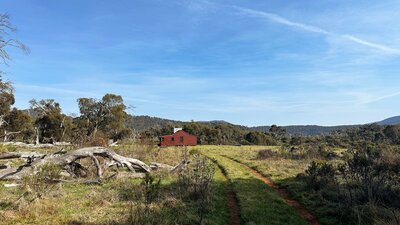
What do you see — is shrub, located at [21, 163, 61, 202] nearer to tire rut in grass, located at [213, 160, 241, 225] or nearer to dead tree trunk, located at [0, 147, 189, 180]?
dead tree trunk, located at [0, 147, 189, 180]

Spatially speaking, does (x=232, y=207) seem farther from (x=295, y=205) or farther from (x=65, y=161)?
(x=65, y=161)

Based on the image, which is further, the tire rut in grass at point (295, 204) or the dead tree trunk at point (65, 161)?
the dead tree trunk at point (65, 161)

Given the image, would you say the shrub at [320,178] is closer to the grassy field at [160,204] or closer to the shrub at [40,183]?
the grassy field at [160,204]

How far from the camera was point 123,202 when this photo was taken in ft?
39.0

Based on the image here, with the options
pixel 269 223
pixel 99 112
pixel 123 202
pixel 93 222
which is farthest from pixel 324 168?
pixel 99 112

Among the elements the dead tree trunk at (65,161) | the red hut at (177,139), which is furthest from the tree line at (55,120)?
the dead tree trunk at (65,161)

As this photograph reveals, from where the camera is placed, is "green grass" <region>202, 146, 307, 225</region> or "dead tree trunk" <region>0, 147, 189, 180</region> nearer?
"green grass" <region>202, 146, 307, 225</region>

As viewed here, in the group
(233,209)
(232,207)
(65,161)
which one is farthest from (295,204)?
(65,161)

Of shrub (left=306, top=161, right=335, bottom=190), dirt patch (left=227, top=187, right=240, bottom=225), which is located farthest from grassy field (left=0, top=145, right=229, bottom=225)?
shrub (left=306, top=161, right=335, bottom=190)

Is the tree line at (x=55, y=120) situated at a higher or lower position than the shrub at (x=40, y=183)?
higher

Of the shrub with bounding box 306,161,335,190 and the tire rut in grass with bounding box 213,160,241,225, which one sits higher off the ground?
the shrub with bounding box 306,161,335,190

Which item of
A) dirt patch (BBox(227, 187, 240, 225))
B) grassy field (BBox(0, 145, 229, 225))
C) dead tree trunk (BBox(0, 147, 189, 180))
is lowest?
dirt patch (BBox(227, 187, 240, 225))

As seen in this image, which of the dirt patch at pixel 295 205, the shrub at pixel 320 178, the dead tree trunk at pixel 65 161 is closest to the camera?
the dirt patch at pixel 295 205

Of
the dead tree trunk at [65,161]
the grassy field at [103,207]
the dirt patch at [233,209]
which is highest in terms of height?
the dead tree trunk at [65,161]
